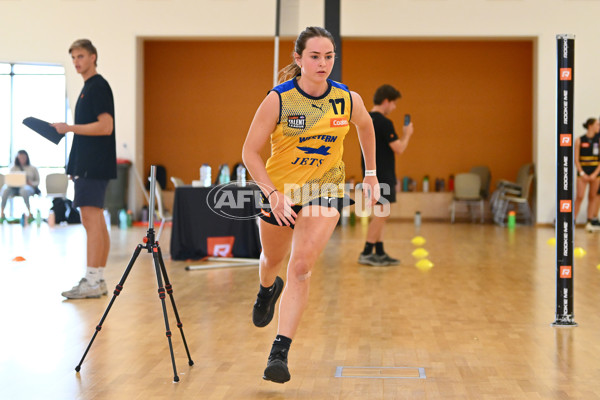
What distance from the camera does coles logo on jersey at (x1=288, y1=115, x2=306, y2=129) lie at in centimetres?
296

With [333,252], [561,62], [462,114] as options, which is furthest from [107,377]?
[462,114]

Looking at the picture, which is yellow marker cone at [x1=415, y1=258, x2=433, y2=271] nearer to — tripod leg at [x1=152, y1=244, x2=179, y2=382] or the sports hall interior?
Answer: the sports hall interior

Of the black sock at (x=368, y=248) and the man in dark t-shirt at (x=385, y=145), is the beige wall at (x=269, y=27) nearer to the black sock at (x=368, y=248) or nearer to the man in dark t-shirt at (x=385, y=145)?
the man in dark t-shirt at (x=385, y=145)

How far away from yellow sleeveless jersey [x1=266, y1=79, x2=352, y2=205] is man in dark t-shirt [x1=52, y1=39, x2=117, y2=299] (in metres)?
2.11

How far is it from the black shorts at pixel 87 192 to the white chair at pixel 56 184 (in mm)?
8510

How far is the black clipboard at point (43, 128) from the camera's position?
4699 mm

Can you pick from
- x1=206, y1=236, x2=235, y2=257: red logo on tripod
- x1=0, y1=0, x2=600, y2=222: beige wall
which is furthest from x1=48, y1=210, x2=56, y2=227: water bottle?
x1=206, y1=236, x2=235, y2=257: red logo on tripod

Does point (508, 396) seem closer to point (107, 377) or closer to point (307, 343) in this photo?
point (307, 343)

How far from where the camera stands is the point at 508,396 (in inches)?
110

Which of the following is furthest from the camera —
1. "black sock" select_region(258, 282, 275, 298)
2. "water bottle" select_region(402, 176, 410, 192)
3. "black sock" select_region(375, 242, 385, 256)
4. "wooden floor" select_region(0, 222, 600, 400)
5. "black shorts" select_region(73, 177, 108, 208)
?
"water bottle" select_region(402, 176, 410, 192)

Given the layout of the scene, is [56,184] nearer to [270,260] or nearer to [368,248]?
[368,248]

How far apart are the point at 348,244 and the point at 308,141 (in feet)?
20.6

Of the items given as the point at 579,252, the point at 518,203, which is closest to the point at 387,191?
the point at 579,252

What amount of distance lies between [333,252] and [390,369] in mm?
4975
